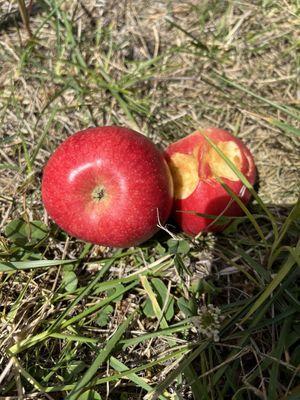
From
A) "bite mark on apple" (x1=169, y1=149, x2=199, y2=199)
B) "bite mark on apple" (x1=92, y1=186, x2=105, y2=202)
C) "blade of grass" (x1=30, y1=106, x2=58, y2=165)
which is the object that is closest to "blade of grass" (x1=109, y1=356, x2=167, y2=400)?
"bite mark on apple" (x1=92, y1=186, x2=105, y2=202)

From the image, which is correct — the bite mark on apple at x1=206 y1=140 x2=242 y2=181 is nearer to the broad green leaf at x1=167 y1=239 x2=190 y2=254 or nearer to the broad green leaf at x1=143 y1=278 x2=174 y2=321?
the broad green leaf at x1=167 y1=239 x2=190 y2=254

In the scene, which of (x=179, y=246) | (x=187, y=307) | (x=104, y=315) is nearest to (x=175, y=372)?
(x=187, y=307)

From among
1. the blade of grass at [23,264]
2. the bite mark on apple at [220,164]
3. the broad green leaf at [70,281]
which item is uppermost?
the bite mark on apple at [220,164]

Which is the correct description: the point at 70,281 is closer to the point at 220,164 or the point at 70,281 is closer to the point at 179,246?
the point at 179,246

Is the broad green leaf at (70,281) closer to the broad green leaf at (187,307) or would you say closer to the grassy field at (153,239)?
the grassy field at (153,239)

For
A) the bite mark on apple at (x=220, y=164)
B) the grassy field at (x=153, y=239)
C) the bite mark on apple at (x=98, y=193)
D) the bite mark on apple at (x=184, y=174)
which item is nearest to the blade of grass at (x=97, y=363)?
the grassy field at (x=153, y=239)

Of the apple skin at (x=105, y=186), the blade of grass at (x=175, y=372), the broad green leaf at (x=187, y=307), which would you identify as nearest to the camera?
the blade of grass at (x=175, y=372)

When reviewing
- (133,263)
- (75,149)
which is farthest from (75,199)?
(133,263)
